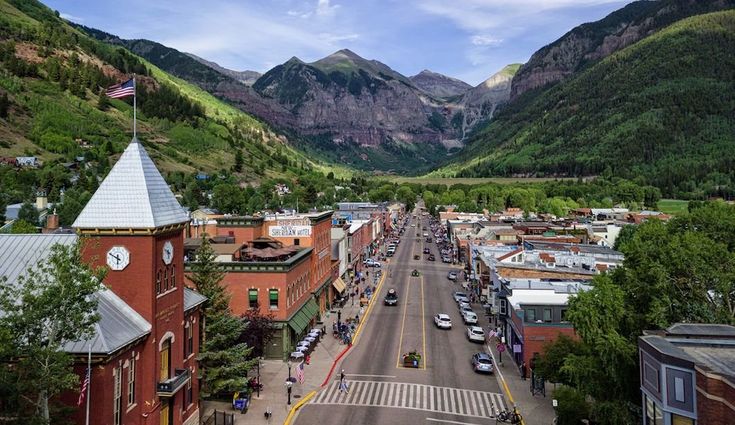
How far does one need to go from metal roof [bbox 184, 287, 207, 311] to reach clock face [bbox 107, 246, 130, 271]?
20.0 ft

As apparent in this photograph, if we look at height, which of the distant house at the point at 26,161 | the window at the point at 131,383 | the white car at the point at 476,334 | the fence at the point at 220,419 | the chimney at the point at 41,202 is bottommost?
the fence at the point at 220,419

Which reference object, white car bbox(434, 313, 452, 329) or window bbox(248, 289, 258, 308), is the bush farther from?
white car bbox(434, 313, 452, 329)

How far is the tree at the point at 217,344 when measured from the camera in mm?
35969

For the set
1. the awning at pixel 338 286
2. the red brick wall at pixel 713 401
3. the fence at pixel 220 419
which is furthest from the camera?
the awning at pixel 338 286

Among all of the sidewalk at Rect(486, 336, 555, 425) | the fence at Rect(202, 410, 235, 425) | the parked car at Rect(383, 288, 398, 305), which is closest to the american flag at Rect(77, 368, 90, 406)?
the fence at Rect(202, 410, 235, 425)

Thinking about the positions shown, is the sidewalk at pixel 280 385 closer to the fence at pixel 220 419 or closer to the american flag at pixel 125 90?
the fence at pixel 220 419

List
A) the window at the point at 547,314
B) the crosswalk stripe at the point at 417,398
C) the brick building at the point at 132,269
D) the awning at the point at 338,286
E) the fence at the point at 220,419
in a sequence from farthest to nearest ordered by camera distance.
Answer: the awning at the point at 338,286 < the window at the point at 547,314 < the crosswalk stripe at the point at 417,398 < the fence at the point at 220,419 < the brick building at the point at 132,269

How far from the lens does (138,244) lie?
86.1ft

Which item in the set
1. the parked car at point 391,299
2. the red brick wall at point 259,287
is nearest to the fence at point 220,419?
the red brick wall at point 259,287

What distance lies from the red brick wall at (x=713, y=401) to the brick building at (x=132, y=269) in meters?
22.4

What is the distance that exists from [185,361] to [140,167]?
11.1 meters

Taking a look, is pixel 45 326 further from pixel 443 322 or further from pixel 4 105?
pixel 4 105

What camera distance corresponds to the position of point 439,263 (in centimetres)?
11719

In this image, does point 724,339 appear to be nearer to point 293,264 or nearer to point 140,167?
point 140,167
